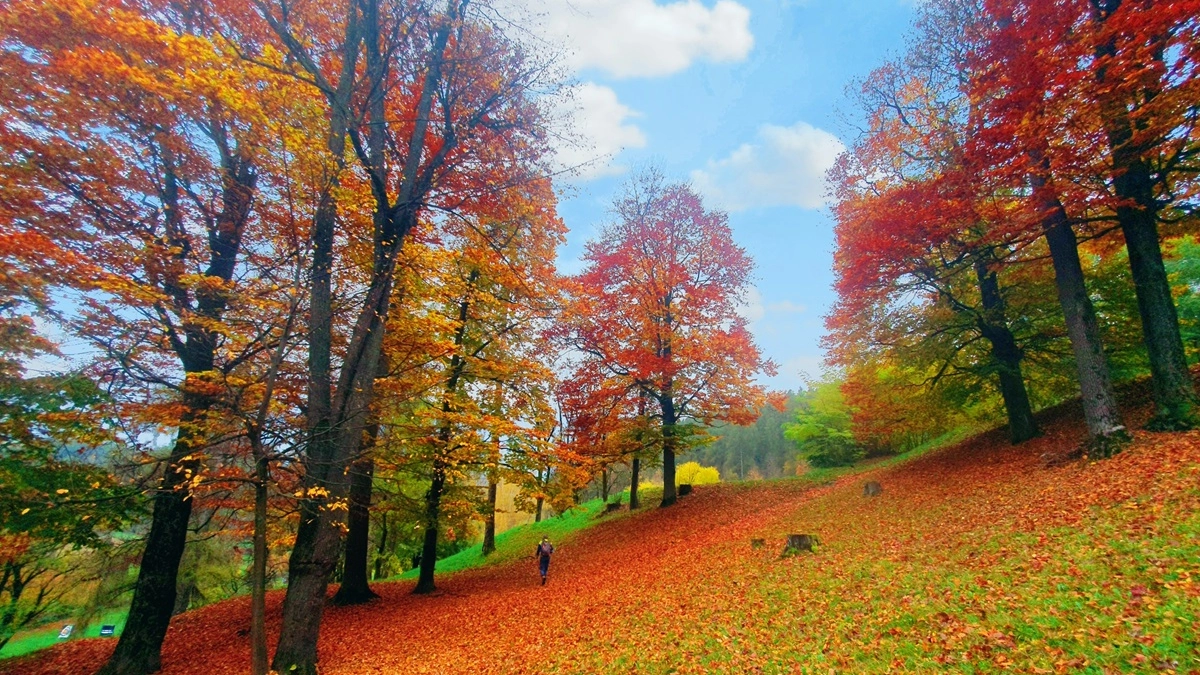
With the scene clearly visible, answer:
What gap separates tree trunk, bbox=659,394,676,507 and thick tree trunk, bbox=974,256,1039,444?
937cm

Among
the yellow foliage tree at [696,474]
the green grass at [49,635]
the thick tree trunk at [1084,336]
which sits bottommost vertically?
the green grass at [49,635]

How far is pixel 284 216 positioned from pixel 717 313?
45.1 ft

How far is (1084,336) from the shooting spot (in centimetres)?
964

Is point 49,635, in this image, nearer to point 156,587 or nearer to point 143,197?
point 156,587

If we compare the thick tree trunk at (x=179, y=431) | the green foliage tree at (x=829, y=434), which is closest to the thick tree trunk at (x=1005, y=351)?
the green foliage tree at (x=829, y=434)

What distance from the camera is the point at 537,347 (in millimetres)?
14586

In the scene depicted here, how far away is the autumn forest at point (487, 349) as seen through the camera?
6070 mm

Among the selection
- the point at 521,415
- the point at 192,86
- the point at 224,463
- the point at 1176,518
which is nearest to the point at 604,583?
the point at 521,415

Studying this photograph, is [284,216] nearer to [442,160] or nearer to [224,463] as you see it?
[442,160]

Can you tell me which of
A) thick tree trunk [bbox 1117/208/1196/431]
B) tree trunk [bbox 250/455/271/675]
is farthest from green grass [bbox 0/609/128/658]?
thick tree trunk [bbox 1117/208/1196/431]

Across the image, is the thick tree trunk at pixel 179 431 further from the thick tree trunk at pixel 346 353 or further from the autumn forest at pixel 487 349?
the thick tree trunk at pixel 346 353

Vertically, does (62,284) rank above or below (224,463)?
above

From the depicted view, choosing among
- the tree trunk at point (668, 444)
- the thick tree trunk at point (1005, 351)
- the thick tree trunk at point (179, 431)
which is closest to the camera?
the thick tree trunk at point (179, 431)

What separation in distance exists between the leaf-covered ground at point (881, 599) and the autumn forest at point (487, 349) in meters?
0.06
